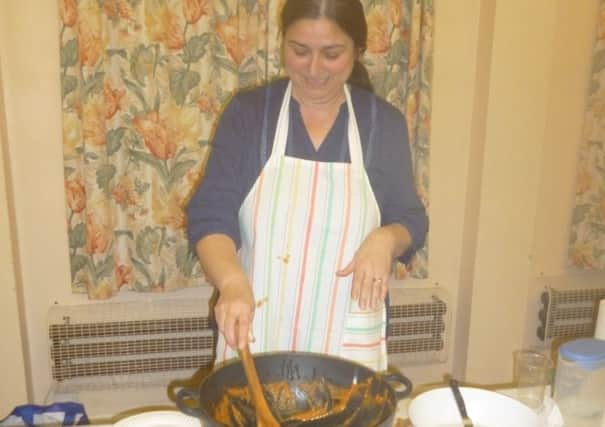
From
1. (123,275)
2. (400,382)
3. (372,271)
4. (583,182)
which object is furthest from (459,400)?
(583,182)

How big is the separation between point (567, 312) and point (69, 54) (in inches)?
77.3

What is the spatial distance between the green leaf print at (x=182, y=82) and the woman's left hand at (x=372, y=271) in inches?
38.1

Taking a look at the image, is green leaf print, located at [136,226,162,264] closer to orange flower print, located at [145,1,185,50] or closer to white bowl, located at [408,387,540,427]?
orange flower print, located at [145,1,185,50]

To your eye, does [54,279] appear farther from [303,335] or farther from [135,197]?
[303,335]

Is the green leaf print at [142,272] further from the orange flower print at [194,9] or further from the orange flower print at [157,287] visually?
the orange flower print at [194,9]

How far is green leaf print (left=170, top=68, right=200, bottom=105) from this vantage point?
1864mm

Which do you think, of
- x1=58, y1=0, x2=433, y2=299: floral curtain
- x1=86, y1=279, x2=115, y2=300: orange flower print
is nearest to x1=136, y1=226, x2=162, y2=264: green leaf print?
x1=58, y1=0, x2=433, y2=299: floral curtain

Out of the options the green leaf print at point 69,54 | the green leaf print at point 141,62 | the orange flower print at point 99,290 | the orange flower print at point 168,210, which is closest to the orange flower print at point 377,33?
the green leaf print at point 141,62

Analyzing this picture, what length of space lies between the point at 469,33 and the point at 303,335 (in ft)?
4.40

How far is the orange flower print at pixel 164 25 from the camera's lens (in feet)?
5.94

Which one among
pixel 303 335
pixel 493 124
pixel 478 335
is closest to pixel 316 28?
pixel 303 335

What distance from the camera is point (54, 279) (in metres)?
2.05

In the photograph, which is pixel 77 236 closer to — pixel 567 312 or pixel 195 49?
pixel 195 49

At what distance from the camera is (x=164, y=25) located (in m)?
1.83
